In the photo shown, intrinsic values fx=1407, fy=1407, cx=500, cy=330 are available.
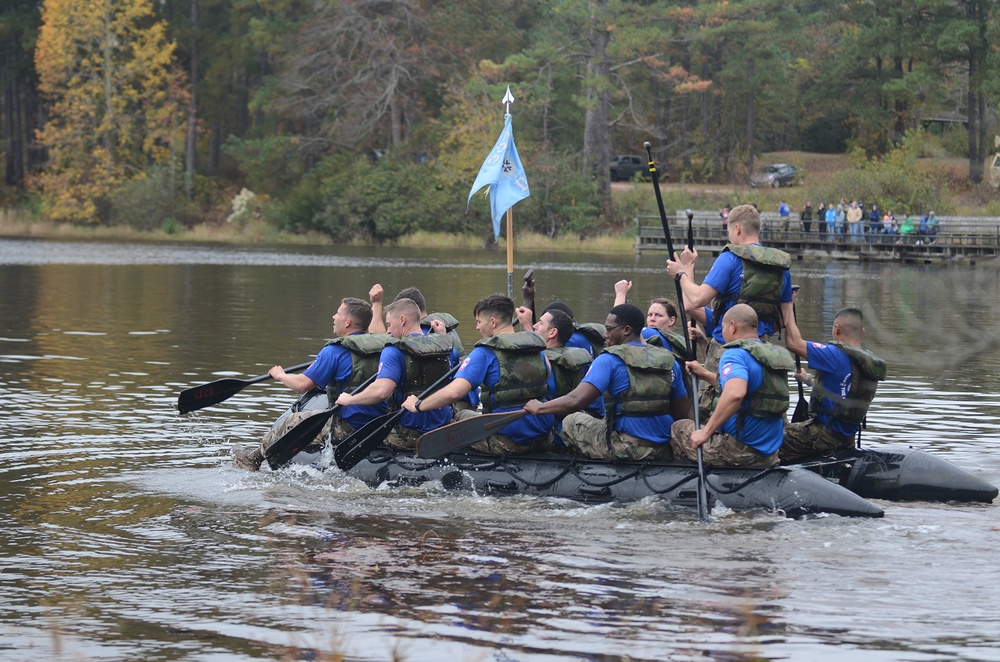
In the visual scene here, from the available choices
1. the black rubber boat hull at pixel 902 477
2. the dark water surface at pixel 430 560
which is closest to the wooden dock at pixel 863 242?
the dark water surface at pixel 430 560

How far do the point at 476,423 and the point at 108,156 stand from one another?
206ft

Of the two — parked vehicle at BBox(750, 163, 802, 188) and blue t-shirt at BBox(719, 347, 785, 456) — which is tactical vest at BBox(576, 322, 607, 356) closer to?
blue t-shirt at BBox(719, 347, 785, 456)

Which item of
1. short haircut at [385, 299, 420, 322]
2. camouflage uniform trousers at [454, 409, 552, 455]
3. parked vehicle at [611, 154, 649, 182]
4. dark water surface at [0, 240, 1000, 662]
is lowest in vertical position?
dark water surface at [0, 240, 1000, 662]

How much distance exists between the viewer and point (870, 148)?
65812 mm

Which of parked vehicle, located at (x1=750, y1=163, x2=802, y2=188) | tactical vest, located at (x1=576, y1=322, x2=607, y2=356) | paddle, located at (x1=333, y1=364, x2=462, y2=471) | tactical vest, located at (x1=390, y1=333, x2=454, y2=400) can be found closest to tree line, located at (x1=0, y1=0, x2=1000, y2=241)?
parked vehicle, located at (x1=750, y1=163, x2=802, y2=188)

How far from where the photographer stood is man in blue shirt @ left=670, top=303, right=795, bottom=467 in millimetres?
9766

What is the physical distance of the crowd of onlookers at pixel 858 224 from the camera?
47062 millimetres

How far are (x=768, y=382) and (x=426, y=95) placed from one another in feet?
196

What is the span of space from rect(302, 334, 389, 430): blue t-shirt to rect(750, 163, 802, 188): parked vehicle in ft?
178

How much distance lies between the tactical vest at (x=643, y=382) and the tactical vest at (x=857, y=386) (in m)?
1.24

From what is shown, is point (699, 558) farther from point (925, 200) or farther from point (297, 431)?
point (925, 200)

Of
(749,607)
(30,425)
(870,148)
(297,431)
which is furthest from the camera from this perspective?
(870,148)

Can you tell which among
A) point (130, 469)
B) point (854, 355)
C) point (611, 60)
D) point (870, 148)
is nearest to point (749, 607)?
point (854, 355)

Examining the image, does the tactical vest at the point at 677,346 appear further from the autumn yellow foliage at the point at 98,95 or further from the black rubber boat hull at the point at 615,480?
the autumn yellow foliage at the point at 98,95
